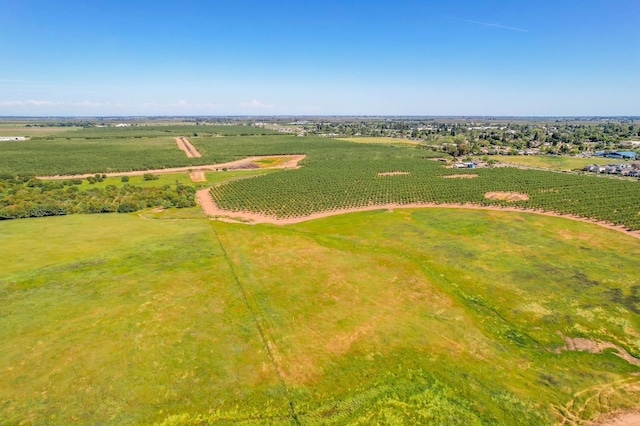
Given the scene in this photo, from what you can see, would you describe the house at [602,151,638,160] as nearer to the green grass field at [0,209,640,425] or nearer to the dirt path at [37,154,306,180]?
the green grass field at [0,209,640,425]

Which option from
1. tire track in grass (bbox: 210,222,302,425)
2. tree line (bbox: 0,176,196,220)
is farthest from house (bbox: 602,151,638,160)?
tire track in grass (bbox: 210,222,302,425)

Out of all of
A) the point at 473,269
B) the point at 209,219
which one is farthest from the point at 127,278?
the point at 473,269

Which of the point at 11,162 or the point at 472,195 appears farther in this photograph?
the point at 11,162

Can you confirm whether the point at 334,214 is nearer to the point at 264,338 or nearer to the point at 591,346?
the point at 264,338

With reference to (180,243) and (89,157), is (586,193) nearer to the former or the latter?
(180,243)

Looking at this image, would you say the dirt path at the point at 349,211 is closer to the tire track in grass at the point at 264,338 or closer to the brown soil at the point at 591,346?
the tire track in grass at the point at 264,338

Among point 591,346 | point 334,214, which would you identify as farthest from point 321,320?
point 334,214
